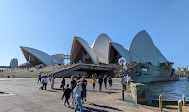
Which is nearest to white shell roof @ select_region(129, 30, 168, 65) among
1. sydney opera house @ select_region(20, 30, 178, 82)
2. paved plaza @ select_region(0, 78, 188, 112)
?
sydney opera house @ select_region(20, 30, 178, 82)

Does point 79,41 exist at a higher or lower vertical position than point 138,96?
higher

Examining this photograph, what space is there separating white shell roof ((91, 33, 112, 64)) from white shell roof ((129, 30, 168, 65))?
10.9 metres

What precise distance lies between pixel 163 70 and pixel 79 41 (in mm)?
32145

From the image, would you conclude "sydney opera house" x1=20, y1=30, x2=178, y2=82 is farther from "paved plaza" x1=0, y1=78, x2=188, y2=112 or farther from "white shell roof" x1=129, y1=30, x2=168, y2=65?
"paved plaza" x1=0, y1=78, x2=188, y2=112

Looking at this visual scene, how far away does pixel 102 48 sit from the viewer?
197ft

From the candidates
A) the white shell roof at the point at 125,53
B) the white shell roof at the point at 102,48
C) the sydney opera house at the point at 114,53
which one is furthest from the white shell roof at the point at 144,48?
the white shell roof at the point at 102,48

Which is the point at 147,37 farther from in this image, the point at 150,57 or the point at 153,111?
the point at 153,111

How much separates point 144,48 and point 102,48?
707 inches

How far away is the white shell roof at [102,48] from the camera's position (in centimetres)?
5759

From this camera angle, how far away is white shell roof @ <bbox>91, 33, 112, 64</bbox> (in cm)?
5759

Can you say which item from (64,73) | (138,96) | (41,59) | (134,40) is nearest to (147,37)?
(134,40)

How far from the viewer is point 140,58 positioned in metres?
54.8

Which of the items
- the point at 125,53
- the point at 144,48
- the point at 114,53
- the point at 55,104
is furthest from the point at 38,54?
the point at 55,104

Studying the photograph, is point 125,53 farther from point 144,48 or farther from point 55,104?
point 55,104
